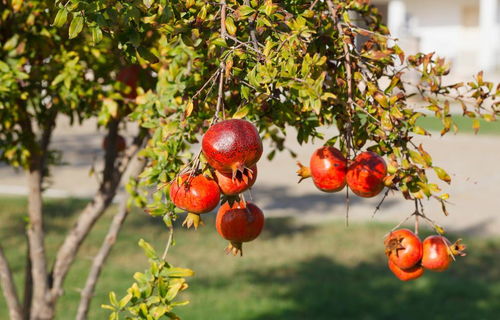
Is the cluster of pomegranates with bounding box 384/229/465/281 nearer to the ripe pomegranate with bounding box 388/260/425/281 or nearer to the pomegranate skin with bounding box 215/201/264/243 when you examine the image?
the ripe pomegranate with bounding box 388/260/425/281

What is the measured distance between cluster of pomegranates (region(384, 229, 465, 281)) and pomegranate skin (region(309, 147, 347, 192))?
0.73ft

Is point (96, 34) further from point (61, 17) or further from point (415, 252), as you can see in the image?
point (415, 252)

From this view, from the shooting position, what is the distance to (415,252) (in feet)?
5.91

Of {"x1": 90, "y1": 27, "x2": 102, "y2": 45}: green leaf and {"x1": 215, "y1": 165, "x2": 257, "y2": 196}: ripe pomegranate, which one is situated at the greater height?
{"x1": 90, "y1": 27, "x2": 102, "y2": 45}: green leaf

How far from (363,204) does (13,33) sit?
6.98 m

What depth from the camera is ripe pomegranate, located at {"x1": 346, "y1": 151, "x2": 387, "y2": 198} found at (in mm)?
1677

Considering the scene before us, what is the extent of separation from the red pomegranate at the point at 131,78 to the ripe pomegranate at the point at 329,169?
154 centimetres

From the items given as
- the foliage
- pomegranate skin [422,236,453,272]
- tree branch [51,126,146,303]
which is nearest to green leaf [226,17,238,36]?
the foliage

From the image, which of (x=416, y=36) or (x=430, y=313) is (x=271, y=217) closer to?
(x=430, y=313)

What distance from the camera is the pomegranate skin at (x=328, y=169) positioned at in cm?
171

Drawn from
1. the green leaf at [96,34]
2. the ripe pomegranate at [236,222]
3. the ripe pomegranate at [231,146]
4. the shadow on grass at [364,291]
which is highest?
the green leaf at [96,34]

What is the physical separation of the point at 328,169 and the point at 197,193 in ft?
1.28

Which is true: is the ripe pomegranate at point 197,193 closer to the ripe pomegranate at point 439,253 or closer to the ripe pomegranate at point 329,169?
the ripe pomegranate at point 329,169

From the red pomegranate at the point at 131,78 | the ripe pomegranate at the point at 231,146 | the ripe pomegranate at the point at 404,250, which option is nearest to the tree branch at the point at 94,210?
the red pomegranate at the point at 131,78
